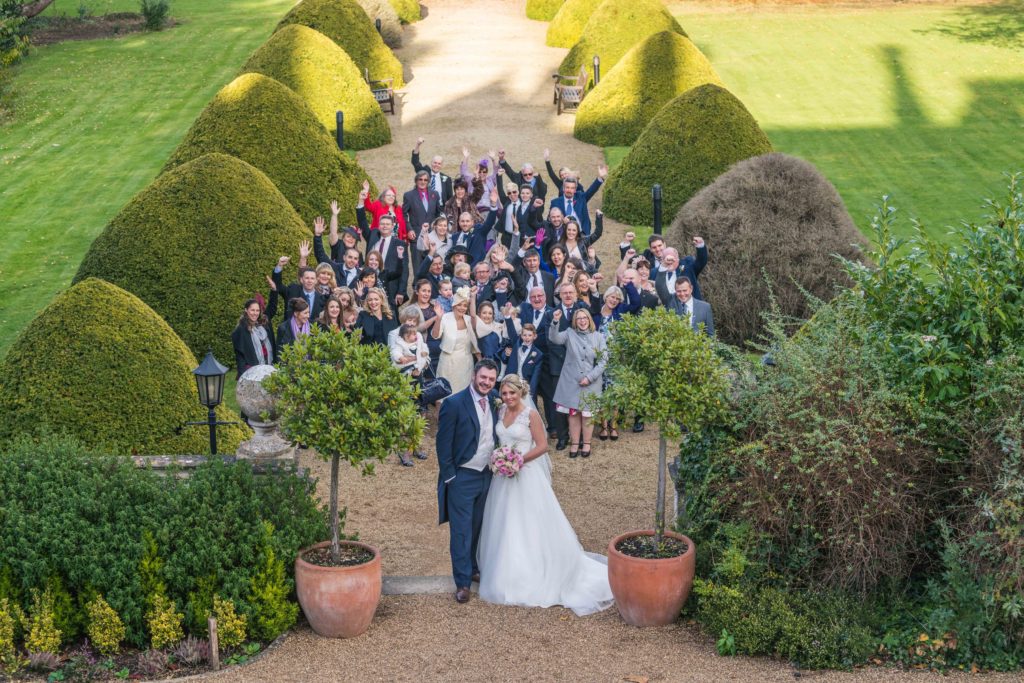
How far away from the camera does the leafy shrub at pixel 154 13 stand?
3806 cm

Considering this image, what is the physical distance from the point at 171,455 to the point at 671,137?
11.8 m

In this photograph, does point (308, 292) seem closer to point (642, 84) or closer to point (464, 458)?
point (464, 458)

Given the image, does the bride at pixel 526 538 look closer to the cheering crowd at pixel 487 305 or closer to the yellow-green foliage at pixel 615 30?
the cheering crowd at pixel 487 305

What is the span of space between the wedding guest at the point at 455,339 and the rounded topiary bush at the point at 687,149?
8248mm

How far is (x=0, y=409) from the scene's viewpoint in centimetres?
1226

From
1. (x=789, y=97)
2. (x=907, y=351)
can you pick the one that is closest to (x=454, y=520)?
(x=907, y=351)

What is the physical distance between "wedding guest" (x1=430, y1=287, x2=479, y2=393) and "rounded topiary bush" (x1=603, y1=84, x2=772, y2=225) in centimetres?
825

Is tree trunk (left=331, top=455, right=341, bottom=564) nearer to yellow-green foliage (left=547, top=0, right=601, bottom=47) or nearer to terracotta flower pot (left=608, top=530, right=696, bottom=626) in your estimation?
terracotta flower pot (left=608, top=530, right=696, bottom=626)

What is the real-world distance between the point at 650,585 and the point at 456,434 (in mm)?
1991

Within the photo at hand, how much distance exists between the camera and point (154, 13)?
38125 mm

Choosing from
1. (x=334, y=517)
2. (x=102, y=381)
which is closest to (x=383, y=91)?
(x=102, y=381)

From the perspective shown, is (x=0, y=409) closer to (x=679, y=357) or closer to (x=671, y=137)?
(x=679, y=357)

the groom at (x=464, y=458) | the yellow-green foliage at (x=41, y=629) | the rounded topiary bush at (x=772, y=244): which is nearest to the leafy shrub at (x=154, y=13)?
the rounded topiary bush at (x=772, y=244)

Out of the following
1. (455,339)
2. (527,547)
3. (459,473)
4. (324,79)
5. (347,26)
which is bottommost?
(527,547)
